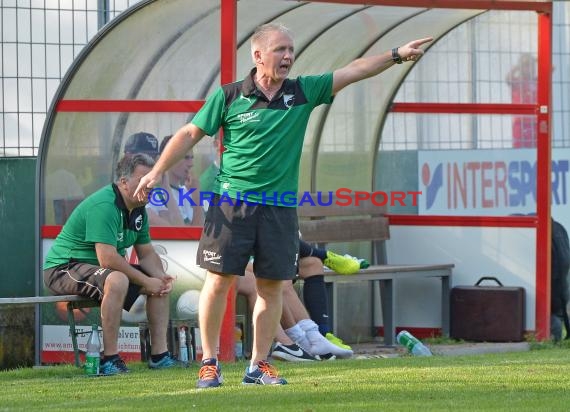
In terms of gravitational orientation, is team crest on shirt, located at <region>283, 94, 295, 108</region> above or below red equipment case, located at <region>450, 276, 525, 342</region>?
above

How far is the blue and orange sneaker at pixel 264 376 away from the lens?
7.54m

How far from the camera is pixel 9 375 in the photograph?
9.47 meters

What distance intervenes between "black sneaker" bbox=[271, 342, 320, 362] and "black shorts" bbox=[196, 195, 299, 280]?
2.42 m

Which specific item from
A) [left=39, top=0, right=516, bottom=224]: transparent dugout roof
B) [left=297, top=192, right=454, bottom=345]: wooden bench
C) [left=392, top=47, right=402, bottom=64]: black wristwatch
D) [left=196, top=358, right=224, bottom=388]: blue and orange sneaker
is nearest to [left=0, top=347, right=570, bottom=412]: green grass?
[left=196, top=358, right=224, bottom=388]: blue and orange sneaker

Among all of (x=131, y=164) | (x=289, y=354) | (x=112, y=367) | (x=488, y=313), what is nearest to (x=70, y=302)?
(x=112, y=367)

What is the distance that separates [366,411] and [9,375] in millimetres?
3821

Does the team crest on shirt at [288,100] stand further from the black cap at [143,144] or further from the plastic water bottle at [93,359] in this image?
the black cap at [143,144]

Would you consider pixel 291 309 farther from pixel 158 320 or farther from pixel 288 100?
pixel 288 100

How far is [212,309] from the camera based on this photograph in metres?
7.48

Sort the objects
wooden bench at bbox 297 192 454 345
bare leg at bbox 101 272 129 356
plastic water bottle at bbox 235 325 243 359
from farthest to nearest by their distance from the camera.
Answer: wooden bench at bbox 297 192 454 345 < plastic water bottle at bbox 235 325 243 359 < bare leg at bbox 101 272 129 356

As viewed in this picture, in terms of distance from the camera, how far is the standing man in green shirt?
7.36m

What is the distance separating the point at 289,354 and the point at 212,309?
95.5 inches

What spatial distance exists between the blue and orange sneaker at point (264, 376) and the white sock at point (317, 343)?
95.3 inches

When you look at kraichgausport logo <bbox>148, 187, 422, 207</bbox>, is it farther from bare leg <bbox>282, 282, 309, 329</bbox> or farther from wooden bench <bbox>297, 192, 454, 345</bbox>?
bare leg <bbox>282, 282, 309, 329</bbox>
